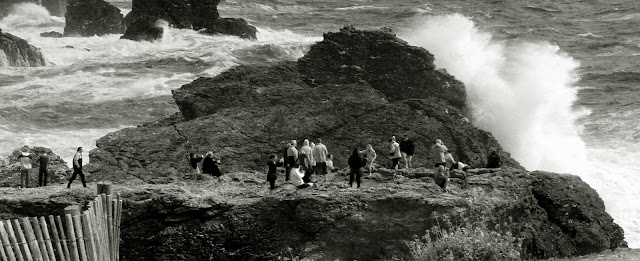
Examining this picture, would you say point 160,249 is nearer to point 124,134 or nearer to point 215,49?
point 124,134

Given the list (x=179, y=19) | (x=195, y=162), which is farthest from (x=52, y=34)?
(x=195, y=162)

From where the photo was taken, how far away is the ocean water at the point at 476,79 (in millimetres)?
30516

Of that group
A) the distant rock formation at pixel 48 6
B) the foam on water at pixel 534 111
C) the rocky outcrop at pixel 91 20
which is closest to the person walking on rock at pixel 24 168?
the foam on water at pixel 534 111

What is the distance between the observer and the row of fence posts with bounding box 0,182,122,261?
33.3 ft

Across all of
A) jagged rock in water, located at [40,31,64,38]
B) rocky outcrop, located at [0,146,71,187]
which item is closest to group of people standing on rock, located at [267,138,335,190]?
rocky outcrop, located at [0,146,71,187]

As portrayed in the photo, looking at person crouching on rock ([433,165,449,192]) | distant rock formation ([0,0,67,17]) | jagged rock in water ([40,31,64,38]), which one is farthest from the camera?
distant rock formation ([0,0,67,17])

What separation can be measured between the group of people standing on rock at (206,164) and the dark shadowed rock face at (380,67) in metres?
7.86

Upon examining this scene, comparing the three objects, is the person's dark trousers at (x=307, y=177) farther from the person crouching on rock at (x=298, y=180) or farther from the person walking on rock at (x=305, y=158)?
the person walking on rock at (x=305, y=158)

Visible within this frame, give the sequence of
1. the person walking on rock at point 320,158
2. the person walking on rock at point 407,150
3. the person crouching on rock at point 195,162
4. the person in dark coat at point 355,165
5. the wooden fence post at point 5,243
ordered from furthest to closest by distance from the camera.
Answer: the person walking on rock at point 407,150 → the person crouching on rock at point 195,162 → the person walking on rock at point 320,158 → the person in dark coat at point 355,165 → the wooden fence post at point 5,243

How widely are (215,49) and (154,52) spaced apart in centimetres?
324

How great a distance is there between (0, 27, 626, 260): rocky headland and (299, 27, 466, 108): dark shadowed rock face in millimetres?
3695

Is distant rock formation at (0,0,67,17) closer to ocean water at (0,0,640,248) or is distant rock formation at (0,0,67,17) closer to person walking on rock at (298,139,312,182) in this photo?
ocean water at (0,0,640,248)

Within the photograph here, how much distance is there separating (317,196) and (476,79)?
58.5 feet

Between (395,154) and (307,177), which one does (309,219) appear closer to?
(307,177)
